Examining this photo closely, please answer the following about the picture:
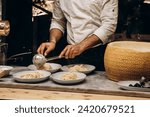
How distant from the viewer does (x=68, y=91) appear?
213cm

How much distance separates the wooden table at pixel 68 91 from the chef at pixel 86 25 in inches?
25.3

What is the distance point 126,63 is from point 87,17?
3.43ft

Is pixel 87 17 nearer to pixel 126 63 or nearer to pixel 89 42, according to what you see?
pixel 89 42

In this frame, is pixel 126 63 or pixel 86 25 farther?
pixel 86 25

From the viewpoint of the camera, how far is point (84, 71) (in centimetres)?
249

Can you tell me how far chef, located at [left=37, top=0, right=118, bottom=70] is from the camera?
9.75 feet

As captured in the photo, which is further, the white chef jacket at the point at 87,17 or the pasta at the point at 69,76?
the white chef jacket at the point at 87,17

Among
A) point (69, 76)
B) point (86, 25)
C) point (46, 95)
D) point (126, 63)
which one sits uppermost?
point (86, 25)

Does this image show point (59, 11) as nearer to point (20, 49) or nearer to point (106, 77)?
point (106, 77)

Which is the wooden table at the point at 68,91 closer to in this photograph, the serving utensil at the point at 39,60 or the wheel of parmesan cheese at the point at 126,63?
the wheel of parmesan cheese at the point at 126,63

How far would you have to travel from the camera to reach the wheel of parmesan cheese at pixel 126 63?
7.24ft

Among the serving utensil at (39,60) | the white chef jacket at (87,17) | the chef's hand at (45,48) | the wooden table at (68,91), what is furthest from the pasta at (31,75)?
the white chef jacket at (87,17)

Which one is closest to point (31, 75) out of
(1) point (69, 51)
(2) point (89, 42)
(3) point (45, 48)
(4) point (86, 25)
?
(1) point (69, 51)

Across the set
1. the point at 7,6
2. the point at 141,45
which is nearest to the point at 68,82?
the point at 141,45
